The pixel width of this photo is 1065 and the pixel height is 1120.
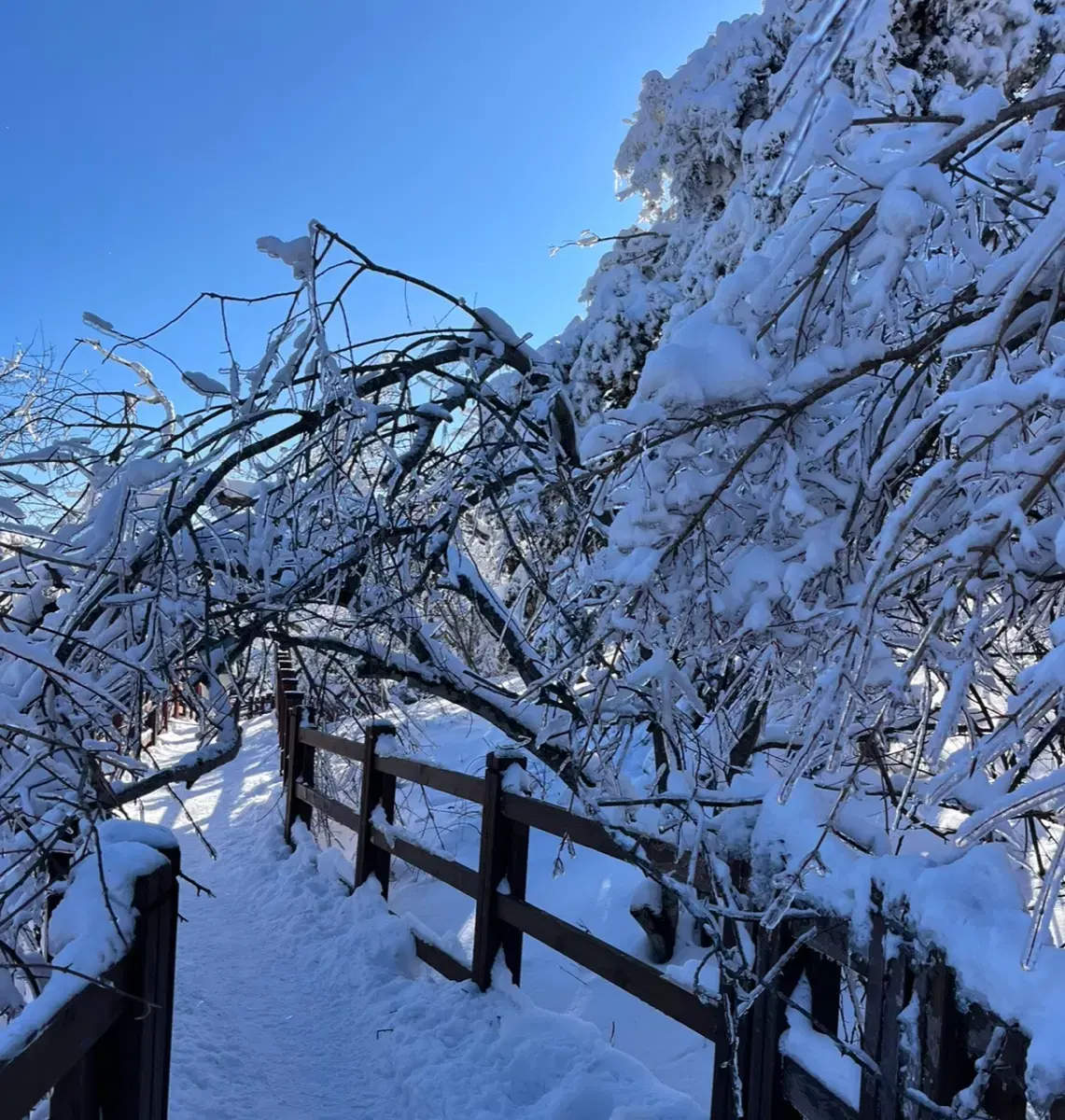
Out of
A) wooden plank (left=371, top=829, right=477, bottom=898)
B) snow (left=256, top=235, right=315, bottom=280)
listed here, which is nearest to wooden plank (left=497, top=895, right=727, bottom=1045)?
wooden plank (left=371, top=829, right=477, bottom=898)

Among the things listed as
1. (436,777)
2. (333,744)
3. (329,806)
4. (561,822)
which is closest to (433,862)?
(436,777)

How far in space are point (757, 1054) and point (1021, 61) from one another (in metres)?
8.13

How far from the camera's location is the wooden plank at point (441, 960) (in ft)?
14.5

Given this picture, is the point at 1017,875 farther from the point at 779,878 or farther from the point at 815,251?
the point at 815,251

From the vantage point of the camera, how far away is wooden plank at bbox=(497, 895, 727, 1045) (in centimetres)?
271

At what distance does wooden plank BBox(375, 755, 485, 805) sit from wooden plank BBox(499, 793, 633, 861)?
0.83 feet

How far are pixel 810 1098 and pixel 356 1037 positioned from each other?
2.61 m

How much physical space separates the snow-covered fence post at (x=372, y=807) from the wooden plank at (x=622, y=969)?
187cm

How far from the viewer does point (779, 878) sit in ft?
6.40

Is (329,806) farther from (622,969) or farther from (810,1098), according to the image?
(810,1098)

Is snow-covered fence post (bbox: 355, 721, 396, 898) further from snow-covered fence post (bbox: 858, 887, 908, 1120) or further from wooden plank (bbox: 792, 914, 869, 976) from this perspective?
snow-covered fence post (bbox: 858, 887, 908, 1120)

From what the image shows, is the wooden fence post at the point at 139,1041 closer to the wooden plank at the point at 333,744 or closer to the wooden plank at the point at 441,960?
the wooden plank at the point at 441,960

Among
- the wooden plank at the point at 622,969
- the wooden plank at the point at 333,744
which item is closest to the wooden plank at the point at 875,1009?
the wooden plank at the point at 622,969

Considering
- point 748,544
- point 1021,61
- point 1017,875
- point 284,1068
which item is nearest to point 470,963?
point 284,1068
